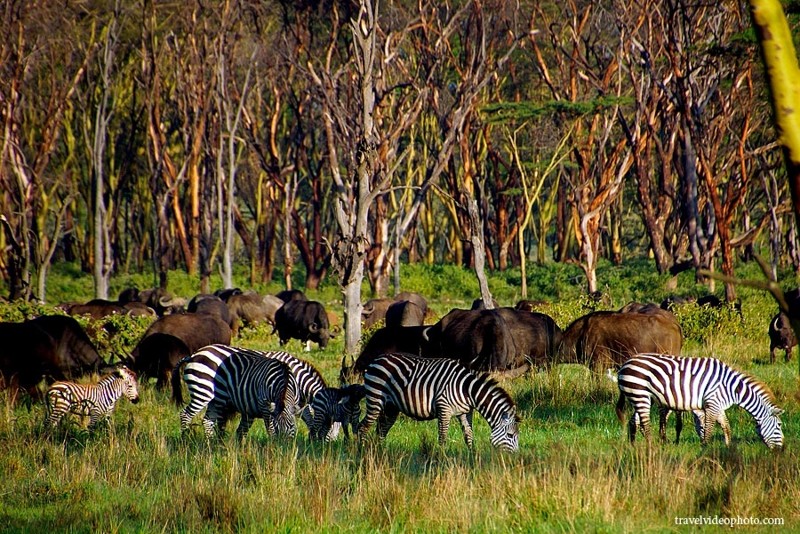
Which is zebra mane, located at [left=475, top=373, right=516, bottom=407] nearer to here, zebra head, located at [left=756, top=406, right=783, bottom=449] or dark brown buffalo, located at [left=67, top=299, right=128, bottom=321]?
zebra head, located at [left=756, top=406, right=783, bottom=449]

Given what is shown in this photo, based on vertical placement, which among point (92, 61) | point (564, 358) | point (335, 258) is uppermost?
point (92, 61)

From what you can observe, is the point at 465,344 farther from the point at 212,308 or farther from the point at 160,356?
the point at 212,308

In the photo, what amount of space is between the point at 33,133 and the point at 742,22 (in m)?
25.5

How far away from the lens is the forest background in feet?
93.2

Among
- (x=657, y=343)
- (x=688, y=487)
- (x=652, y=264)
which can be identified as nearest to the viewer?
(x=688, y=487)

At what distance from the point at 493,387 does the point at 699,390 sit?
1.99 m

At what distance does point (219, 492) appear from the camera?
7.39 metres

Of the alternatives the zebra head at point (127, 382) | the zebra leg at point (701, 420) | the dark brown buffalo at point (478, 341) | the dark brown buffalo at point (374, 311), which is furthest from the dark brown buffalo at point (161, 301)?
the zebra leg at point (701, 420)

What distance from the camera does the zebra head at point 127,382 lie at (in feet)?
39.7

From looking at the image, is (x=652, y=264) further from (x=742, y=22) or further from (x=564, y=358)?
(x=564, y=358)

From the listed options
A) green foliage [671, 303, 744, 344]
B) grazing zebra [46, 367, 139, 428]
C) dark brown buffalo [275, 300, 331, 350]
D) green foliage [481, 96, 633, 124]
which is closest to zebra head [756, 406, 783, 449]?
grazing zebra [46, 367, 139, 428]

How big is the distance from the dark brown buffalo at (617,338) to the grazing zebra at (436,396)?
528 centimetres

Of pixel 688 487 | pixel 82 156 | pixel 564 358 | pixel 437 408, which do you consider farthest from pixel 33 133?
pixel 688 487

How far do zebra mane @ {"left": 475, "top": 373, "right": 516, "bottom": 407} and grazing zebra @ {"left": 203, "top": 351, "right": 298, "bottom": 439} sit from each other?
203 cm
